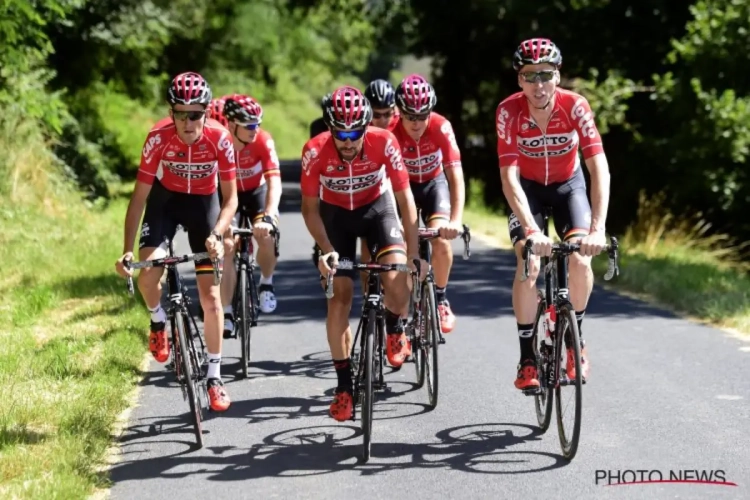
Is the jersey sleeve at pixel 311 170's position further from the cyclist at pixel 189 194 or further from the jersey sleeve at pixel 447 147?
the jersey sleeve at pixel 447 147

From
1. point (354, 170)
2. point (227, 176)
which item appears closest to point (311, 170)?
point (354, 170)

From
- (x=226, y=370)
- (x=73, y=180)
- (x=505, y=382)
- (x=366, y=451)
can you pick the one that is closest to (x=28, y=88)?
(x=73, y=180)

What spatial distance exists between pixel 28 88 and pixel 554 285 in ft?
42.7

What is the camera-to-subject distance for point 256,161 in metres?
10.5

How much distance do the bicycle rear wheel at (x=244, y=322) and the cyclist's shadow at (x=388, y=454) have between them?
69.5 inches

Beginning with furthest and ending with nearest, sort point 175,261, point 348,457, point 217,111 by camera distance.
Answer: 1. point 217,111
2. point 175,261
3. point 348,457

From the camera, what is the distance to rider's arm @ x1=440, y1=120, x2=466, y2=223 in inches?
354

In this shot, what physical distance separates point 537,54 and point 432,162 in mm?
2490

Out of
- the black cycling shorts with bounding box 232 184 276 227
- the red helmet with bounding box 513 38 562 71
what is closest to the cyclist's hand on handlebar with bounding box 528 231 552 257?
the red helmet with bounding box 513 38 562 71

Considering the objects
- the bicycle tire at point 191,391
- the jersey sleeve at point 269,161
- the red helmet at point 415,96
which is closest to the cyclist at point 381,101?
the red helmet at point 415,96

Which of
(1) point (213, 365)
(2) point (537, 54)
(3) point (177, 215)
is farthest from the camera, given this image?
→ (3) point (177, 215)

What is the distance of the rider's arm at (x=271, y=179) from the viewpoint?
9.01 metres

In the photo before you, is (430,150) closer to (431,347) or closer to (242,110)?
(242,110)

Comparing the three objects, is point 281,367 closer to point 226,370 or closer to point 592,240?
point 226,370
